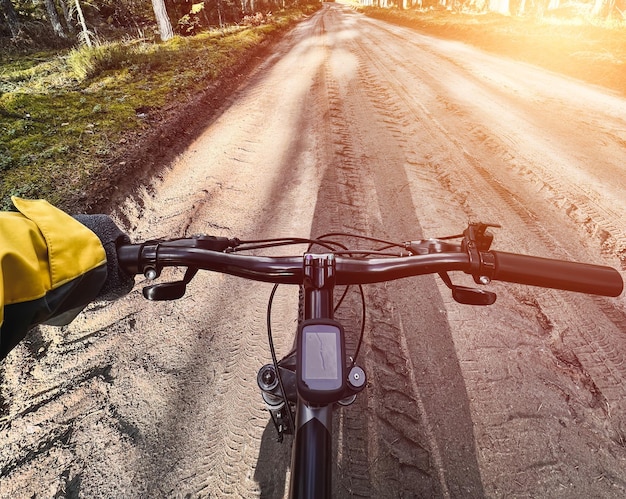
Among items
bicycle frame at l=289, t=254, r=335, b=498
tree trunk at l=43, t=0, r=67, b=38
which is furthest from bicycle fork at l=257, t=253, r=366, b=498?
tree trunk at l=43, t=0, r=67, b=38

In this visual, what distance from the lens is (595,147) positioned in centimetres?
503

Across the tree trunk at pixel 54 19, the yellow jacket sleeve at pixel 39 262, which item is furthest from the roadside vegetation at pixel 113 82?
the yellow jacket sleeve at pixel 39 262

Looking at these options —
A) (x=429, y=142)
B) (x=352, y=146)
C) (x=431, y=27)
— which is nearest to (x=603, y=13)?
(x=431, y=27)

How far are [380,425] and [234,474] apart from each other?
0.90 m

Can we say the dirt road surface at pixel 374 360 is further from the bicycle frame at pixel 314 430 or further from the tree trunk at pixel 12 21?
the tree trunk at pixel 12 21

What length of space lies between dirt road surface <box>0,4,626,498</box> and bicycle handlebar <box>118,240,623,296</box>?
1226 mm

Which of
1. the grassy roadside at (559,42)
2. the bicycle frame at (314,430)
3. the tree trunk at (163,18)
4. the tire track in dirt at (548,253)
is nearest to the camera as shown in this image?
the bicycle frame at (314,430)

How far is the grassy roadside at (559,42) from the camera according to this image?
866cm

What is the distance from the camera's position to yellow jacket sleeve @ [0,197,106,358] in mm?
929

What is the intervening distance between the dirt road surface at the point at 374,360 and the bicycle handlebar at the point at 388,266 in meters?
1.23

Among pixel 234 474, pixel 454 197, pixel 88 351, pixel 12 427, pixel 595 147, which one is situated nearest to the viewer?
pixel 234 474

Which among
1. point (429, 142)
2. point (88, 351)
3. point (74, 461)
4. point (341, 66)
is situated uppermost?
point (341, 66)

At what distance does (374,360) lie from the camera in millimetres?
2283

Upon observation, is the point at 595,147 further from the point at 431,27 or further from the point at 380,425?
the point at 431,27
